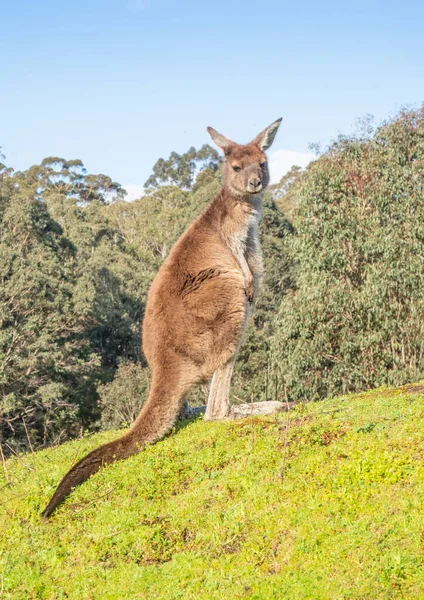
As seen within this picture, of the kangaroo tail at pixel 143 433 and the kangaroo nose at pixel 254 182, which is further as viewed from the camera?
the kangaroo nose at pixel 254 182

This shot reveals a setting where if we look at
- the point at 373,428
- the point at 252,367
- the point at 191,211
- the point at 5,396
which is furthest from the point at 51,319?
the point at 373,428

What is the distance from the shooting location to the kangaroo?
725cm

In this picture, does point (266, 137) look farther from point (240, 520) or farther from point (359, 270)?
point (359, 270)

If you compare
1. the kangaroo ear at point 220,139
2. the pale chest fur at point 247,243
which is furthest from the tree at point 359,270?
the pale chest fur at point 247,243

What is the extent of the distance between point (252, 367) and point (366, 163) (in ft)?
40.8

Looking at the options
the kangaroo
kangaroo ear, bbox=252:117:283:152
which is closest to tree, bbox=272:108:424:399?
kangaroo ear, bbox=252:117:283:152

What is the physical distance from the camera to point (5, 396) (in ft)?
89.2

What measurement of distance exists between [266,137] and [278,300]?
93.4ft

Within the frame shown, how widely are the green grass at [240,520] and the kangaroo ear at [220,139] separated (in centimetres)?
407

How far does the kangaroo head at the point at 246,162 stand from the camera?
348 inches

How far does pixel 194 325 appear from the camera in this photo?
7520 millimetres

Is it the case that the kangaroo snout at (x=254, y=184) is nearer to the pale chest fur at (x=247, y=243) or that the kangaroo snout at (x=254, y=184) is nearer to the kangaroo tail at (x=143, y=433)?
the pale chest fur at (x=247, y=243)

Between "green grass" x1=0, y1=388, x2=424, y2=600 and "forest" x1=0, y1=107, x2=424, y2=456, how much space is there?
44.2ft

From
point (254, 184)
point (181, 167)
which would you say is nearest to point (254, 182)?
point (254, 184)
